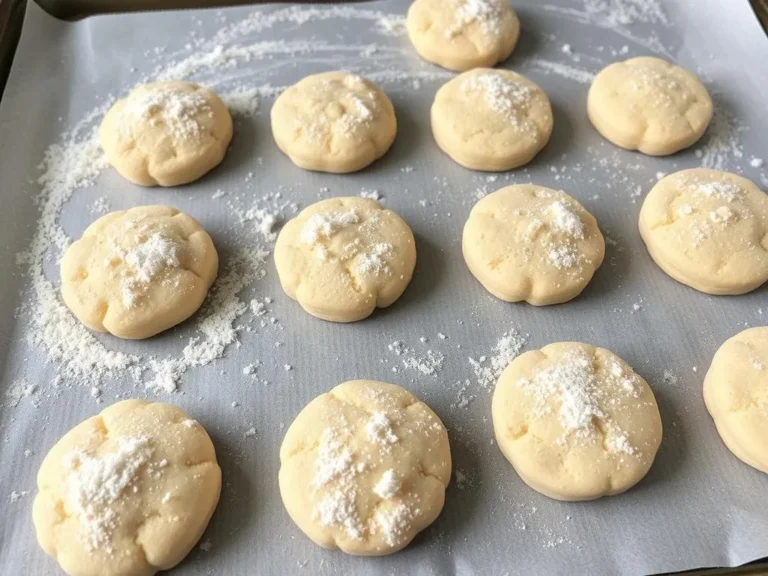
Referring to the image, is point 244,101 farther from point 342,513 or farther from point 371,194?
point 342,513

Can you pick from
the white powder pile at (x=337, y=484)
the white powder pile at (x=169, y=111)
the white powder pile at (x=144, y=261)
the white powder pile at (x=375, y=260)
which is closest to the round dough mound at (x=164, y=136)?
the white powder pile at (x=169, y=111)

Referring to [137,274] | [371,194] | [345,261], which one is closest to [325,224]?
[345,261]

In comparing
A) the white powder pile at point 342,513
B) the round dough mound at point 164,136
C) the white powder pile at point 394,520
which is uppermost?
the round dough mound at point 164,136

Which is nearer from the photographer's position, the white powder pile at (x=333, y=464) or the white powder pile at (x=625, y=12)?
the white powder pile at (x=333, y=464)

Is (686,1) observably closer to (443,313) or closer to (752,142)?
(752,142)

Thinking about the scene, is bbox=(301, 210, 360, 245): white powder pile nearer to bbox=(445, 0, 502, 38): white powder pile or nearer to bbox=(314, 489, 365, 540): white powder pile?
bbox=(314, 489, 365, 540): white powder pile

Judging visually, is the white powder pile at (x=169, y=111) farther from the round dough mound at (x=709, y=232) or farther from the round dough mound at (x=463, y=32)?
the round dough mound at (x=709, y=232)
